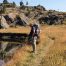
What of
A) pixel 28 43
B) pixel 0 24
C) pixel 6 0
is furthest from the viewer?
pixel 6 0

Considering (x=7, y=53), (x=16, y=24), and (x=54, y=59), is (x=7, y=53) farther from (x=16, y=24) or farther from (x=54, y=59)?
(x=16, y=24)

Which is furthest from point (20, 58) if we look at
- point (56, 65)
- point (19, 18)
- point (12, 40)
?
point (19, 18)

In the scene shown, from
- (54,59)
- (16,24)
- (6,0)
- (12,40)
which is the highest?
(54,59)

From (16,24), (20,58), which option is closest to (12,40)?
(20,58)

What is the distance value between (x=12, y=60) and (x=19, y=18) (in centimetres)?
3420

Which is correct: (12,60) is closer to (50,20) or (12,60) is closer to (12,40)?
(12,40)

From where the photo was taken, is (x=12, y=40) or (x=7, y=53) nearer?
(x=7, y=53)

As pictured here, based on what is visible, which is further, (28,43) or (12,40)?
(12,40)

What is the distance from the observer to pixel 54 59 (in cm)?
2166

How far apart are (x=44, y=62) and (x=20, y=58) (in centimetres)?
249

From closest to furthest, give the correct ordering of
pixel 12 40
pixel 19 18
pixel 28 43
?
pixel 28 43
pixel 12 40
pixel 19 18

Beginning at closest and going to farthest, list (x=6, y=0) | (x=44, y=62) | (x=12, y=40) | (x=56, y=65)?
1. (x=56, y=65)
2. (x=44, y=62)
3. (x=12, y=40)
4. (x=6, y=0)

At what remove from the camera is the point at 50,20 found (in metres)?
69.9

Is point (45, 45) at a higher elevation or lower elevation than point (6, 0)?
higher
